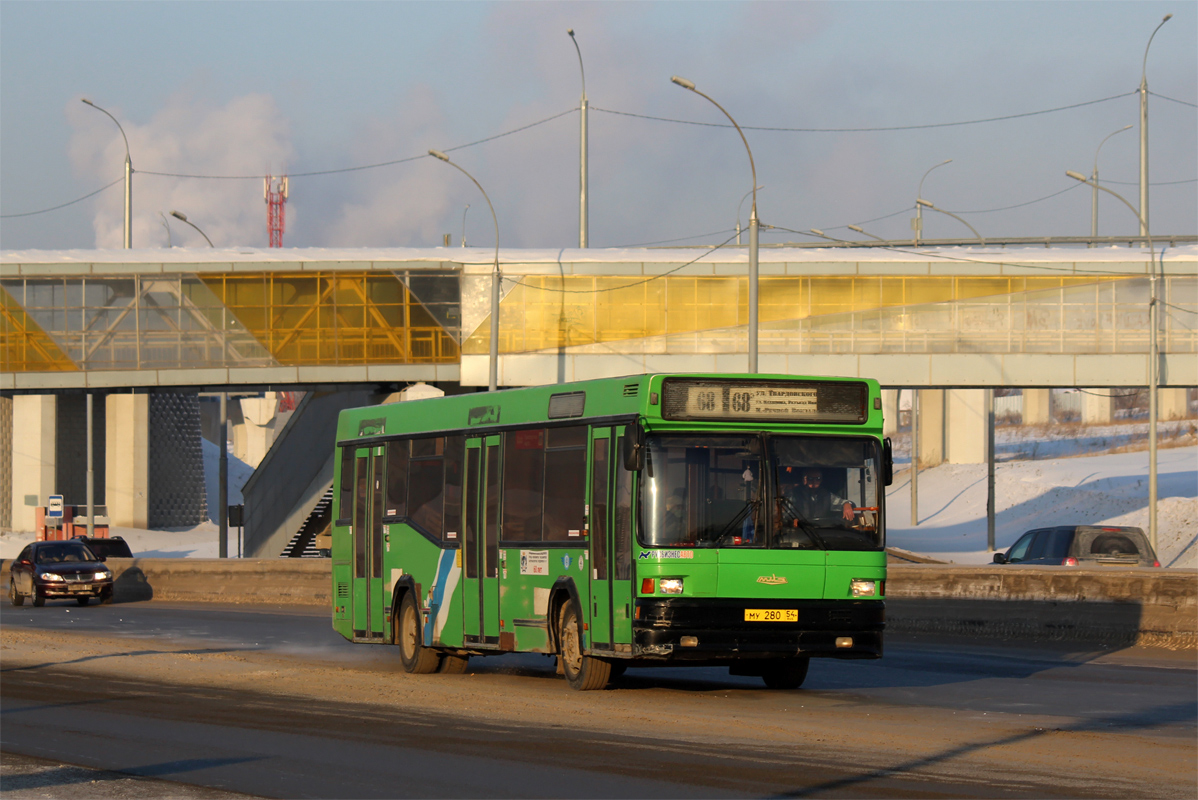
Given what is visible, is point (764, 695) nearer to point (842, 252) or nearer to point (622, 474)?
point (622, 474)

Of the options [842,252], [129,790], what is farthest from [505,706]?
[842,252]

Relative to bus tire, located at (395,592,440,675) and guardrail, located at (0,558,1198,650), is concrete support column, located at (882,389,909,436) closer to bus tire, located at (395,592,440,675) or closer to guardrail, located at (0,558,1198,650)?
guardrail, located at (0,558,1198,650)

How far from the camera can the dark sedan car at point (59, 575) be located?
3441 cm

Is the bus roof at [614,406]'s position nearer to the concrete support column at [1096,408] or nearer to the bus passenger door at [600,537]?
the bus passenger door at [600,537]

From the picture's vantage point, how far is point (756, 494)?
1409 centimetres

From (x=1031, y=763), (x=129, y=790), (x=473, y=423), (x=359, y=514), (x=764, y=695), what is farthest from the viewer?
(x=359, y=514)

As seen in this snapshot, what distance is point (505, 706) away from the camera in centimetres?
1402

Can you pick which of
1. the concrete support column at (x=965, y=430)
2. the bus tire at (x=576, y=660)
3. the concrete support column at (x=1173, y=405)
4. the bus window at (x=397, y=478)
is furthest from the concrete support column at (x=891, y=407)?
the bus tire at (x=576, y=660)

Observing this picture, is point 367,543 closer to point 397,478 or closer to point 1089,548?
point 397,478

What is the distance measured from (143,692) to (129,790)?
20.7 ft

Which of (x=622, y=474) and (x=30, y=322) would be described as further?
(x=30, y=322)

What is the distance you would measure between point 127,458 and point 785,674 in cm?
6393

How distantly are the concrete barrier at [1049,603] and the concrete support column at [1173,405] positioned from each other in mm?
77723

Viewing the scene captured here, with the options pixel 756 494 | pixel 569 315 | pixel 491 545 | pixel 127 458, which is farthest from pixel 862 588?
pixel 127 458
